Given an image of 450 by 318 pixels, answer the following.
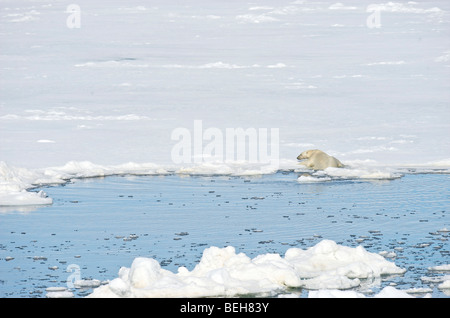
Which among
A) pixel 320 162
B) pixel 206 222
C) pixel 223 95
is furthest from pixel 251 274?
pixel 223 95

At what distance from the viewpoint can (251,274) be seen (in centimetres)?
766

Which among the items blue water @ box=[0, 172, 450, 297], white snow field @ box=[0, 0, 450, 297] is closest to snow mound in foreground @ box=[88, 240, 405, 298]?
white snow field @ box=[0, 0, 450, 297]

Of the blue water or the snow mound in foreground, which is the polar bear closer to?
the blue water

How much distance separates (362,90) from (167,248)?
13092 mm

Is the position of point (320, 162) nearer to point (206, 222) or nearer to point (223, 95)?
point (206, 222)

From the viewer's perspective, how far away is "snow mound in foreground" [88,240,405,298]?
7.23 m

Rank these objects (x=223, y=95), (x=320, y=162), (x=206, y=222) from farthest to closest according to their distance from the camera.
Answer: (x=223, y=95) → (x=320, y=162) → (x=206, y=222)

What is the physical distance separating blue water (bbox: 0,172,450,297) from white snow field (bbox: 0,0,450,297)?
0.50 meters

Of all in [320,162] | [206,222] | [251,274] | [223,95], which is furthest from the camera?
[223,95]

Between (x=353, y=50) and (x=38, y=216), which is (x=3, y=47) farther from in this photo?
(x=38, y=216)

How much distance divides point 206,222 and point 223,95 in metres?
10.5

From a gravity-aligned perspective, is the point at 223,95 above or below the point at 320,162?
above

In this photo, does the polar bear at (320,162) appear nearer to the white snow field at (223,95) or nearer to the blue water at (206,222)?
the white snow field at (223,95)

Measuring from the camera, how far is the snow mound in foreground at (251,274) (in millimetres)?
7227
